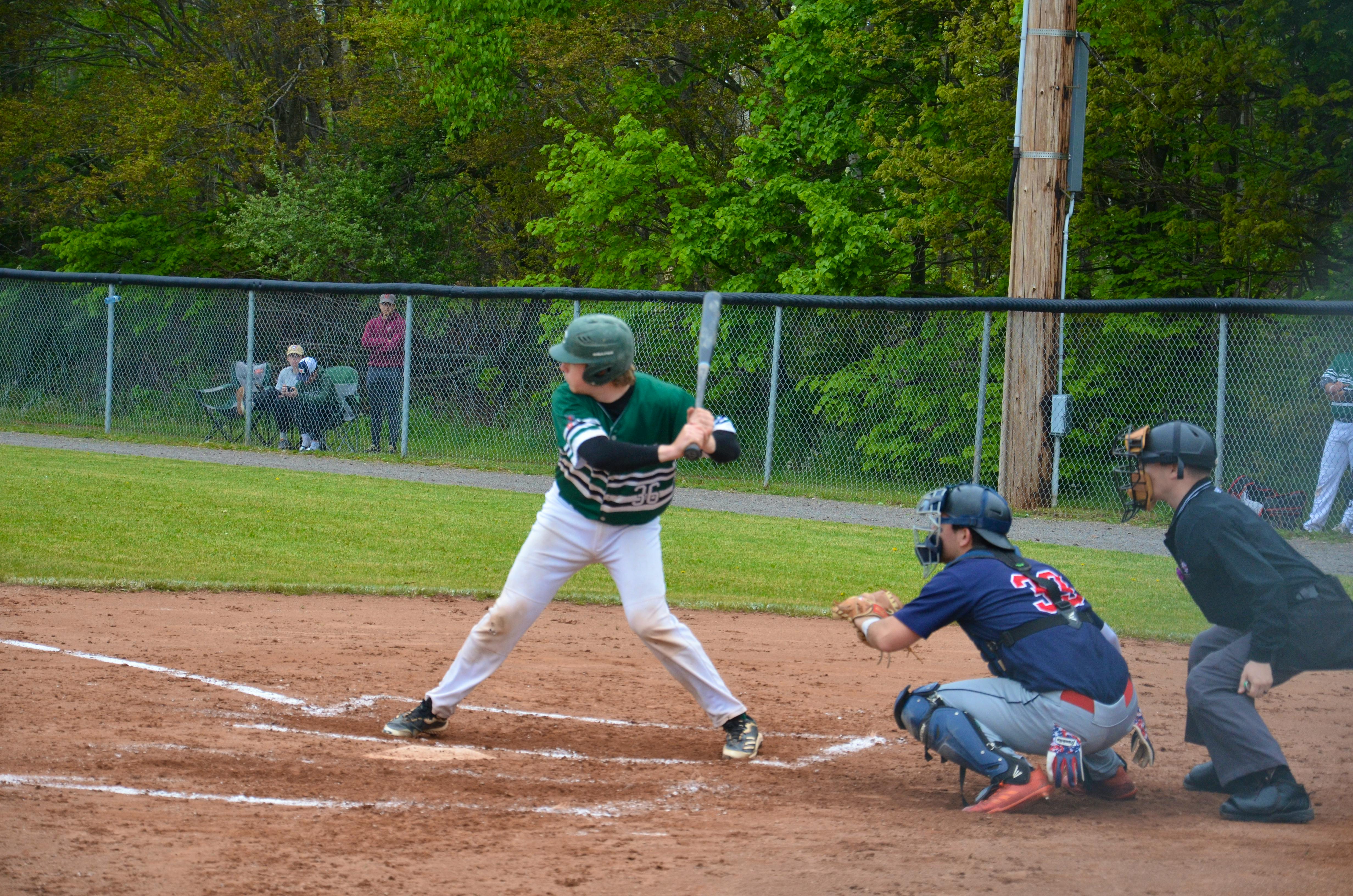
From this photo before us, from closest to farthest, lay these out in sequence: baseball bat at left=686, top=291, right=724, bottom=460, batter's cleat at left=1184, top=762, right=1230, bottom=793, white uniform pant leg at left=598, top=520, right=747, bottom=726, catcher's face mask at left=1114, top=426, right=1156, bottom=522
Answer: catcher's face mask at left=1114, top=426, right=1156, bottom=522
batter's cleat at left=1184, top=762, right=1230, bottom=793
white uniform pant leg at left=598, top=520, right=747, bottom=726
baseball bat at left=686, top=291, right=724, bottom=460

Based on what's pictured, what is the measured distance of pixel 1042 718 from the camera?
4.78 meters

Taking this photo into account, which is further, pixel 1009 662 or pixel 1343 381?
pixel 1343 381

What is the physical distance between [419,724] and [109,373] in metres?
14.8

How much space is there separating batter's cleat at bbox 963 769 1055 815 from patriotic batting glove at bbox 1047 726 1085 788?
5 centimetres

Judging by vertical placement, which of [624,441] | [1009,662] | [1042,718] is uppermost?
[624,441]

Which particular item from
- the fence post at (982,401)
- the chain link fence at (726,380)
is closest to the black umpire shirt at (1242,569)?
the chain link fence at (726,380)

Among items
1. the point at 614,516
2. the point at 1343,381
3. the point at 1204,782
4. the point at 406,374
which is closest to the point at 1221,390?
the point at 1343,381

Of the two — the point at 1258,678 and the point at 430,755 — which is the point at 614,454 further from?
the point at 1258,678

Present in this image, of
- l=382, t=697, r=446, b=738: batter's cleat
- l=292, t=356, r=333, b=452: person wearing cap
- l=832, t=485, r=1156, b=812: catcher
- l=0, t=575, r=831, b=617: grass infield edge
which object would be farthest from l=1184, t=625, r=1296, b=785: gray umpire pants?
l=292, t=356, r=333, b=452: person wearing cap

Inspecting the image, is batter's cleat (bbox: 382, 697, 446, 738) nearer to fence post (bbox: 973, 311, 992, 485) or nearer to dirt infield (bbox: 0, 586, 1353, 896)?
dirt infield (bbox: 0, 586, 1353, 896)

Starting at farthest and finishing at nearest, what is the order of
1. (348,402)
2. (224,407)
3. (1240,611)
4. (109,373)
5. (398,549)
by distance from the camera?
1. (109,373)
2. (224,407)
3. (348,402)
4. (398,549)
5. (1240,611)

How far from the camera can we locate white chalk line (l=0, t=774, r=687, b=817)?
4.71m

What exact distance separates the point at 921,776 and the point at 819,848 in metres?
1.28

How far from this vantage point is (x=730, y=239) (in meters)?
19.6
